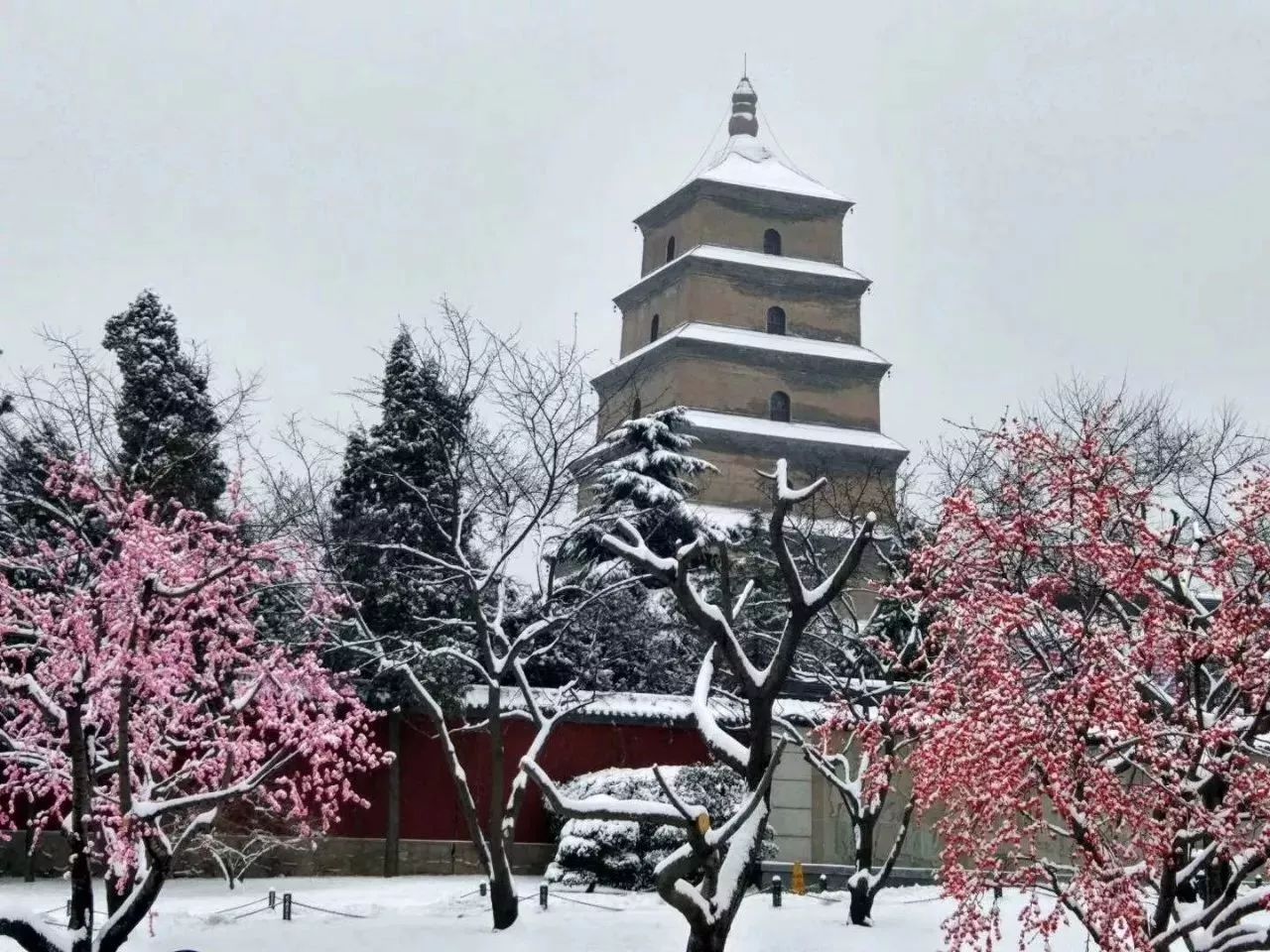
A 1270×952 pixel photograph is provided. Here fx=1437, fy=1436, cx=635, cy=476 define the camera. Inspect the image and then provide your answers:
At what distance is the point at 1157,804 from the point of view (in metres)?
9.86

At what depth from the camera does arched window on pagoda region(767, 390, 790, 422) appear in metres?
42.3

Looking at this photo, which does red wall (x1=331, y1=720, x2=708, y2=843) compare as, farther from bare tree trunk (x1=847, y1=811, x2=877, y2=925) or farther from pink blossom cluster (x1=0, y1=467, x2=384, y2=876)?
bare tree trunk (x1=847, y1=811, x2=877, y2=925)

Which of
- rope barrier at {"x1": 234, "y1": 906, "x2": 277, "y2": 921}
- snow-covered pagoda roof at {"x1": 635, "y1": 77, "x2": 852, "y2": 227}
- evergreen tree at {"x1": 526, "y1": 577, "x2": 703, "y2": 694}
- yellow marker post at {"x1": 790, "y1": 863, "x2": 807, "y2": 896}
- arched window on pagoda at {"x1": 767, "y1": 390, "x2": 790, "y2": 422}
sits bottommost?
rope barrier at {"x1": 234, "y1": 906, "x2": 277, "y2": 921}

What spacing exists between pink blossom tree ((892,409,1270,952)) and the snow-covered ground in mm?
5432

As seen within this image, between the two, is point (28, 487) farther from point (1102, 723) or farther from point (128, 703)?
point (1102, 723)

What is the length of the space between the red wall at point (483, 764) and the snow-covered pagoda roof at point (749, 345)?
18689 mm

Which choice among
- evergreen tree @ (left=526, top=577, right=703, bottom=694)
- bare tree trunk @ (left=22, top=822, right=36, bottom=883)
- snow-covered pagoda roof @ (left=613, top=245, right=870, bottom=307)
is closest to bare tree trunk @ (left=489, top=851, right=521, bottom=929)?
bare tree trunk @ (left=22, top=822, right=36, bottom=883)

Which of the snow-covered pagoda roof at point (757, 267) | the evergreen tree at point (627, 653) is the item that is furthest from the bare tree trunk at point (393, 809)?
the snow-covered pagoda roof at point (757, 267)

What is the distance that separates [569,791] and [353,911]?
189 inches

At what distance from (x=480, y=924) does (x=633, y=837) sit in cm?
385

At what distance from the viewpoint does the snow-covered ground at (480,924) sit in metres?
15.1

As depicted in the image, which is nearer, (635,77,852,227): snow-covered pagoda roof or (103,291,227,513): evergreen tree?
(103,291,227,513): evergreen tree

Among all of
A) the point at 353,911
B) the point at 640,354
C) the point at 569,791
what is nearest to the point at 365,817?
the point at 569,791

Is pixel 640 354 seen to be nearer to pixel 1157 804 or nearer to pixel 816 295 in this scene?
pixel 816 295
